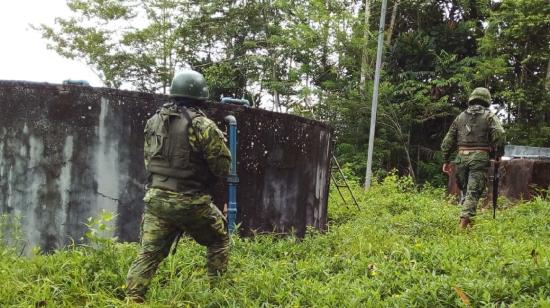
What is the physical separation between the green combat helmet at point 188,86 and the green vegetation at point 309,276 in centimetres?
117

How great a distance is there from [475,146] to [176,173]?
4.41 metres

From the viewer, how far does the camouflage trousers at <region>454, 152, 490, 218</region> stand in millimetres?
6266

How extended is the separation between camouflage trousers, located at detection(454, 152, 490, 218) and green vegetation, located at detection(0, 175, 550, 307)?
989 millimetres

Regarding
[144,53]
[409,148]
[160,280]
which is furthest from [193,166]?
[144,53]

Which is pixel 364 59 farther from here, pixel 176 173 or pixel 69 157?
pixel 176 173

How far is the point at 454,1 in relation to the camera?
1869 cm

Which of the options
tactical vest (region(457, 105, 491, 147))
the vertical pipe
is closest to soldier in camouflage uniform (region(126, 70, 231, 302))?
the vertical pipe

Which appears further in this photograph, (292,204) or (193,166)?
(292,204)

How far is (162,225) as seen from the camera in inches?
144

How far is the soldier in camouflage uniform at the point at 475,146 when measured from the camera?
20.7 feet

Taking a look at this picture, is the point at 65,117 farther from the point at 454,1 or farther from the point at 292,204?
the point at 454,1

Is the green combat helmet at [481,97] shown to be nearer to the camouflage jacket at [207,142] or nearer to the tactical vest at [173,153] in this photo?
the camouflage jacket at [207,142]

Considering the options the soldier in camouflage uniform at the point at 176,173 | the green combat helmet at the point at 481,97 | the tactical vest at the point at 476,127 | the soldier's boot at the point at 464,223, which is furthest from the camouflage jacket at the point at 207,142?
the green combat helmet at the point at 481,97

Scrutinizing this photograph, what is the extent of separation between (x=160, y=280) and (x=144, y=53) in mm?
20338
